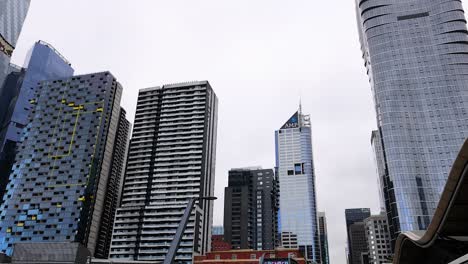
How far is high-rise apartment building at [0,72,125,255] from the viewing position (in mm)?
153375

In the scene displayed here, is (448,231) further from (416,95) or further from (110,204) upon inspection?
(110,204)

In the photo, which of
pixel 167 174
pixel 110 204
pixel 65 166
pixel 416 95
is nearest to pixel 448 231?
pixel 416 95

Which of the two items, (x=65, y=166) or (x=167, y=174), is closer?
(x=65, y=166)

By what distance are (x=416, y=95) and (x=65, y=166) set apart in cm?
14530

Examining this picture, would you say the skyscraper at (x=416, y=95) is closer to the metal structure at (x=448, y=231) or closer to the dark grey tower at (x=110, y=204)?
the metal structure at (x=448, y=231)

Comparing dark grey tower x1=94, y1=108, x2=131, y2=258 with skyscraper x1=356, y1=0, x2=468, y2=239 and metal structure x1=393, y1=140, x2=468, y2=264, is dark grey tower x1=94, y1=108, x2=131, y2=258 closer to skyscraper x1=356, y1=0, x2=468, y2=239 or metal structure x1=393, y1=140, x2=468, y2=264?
skyscraper x1=356, y1=0, x2=468, y2=239

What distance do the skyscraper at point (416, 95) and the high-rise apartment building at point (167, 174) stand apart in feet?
236

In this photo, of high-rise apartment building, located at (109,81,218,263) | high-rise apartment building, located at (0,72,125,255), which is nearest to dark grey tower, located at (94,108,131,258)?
high-rise apartment building, located at (0,72,125,255)

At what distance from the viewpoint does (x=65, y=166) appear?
166250 mm

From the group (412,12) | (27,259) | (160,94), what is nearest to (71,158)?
(160,94)

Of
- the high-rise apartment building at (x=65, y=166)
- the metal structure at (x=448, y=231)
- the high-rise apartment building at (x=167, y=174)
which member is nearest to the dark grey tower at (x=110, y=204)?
the high-rise apartment building at (x=65, y=166)

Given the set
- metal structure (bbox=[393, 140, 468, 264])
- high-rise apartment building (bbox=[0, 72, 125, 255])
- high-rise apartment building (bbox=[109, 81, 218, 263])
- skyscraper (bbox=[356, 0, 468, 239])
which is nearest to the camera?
metal structure (bbox=[393, 140, 468, 264])

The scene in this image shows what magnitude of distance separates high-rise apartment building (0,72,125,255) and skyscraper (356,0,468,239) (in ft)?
378

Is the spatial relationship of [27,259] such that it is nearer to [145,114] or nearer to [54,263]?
[54,263]
